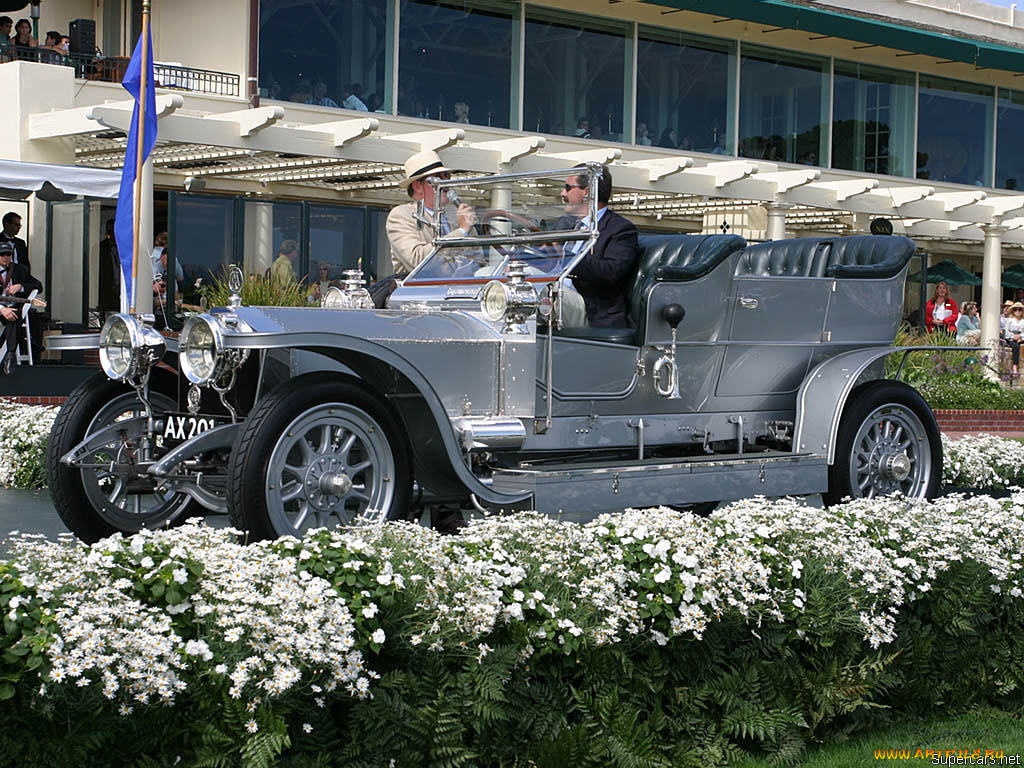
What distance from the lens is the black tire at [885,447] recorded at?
782cm

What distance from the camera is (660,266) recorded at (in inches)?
294

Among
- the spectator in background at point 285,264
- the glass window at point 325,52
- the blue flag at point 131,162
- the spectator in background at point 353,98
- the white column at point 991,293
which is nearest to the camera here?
the blue flag at point 131,162

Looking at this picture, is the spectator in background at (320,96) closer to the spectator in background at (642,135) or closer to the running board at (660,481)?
the spectator in background at (642,135)

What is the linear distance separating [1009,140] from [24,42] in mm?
26257

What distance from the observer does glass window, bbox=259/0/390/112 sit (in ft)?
79.5

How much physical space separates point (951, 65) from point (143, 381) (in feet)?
107

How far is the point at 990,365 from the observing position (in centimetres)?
2391

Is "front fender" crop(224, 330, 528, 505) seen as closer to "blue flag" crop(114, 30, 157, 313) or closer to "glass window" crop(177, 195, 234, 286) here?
"blue flag" crop(114, 30, 157, 313)

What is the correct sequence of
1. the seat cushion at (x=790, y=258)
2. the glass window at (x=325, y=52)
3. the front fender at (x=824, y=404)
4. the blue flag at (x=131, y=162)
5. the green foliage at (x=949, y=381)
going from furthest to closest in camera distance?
the glass window at (x=325, y=52)
the green foliage at (x=949, y=381)
the blue flag at (x=131, y=162)
the seat cushion at (x=790, y=258)
the front fender at (x=824, y=404)

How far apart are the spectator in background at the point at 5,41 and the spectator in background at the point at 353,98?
18.8ft

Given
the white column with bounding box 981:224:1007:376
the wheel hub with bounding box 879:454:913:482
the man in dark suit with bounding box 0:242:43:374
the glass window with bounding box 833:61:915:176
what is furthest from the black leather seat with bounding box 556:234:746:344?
the glass window with bounding box 833:61:915:176

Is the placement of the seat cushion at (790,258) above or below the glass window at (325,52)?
below

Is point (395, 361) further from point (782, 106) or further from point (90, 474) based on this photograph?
point (782, 106)

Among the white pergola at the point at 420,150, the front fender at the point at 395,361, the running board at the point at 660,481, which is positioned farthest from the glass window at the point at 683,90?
the front fender at the point at 395,361
